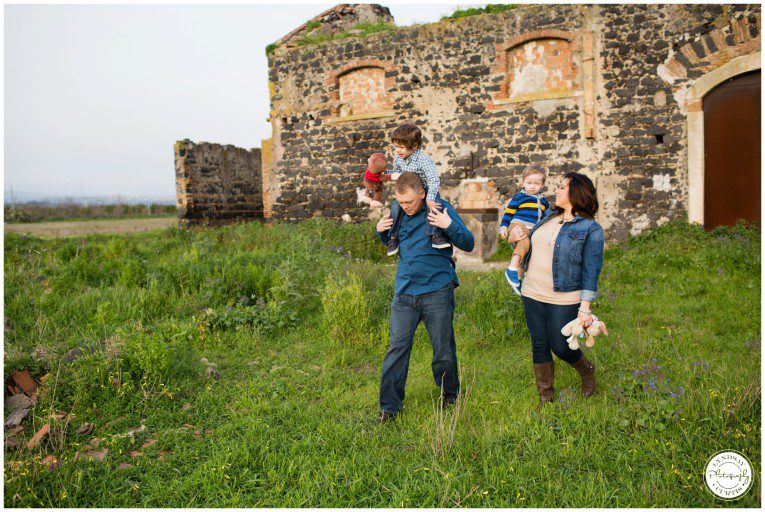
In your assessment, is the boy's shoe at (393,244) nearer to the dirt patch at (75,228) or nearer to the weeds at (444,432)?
the weeds at (444,432)

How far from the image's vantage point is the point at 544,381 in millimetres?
3861

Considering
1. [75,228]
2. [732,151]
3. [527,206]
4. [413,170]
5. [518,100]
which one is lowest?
[75,228]

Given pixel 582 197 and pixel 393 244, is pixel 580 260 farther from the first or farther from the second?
pixel 393 244

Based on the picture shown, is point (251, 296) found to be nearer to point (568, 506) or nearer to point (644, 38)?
point (568, 506)

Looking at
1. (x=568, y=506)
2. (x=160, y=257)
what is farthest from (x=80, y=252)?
(x=568, y=506)

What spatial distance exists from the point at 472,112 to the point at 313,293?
7.54m

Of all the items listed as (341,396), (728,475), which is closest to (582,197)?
(728,475)

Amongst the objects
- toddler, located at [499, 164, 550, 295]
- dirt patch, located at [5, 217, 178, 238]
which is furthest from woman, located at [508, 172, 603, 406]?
dirt patch, located at [5, 217, 178, 238]

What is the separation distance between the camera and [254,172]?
18.0 metres

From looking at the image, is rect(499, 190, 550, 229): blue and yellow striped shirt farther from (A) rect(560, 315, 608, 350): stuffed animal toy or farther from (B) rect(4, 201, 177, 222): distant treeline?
(B) rect(4, 201, 177, 222): distant treeline

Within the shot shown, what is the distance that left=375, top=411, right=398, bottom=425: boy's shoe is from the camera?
377 cm

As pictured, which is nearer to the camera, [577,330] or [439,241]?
[577,330]

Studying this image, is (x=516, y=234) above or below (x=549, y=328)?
above

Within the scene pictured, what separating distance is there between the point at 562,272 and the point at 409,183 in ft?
3.98
